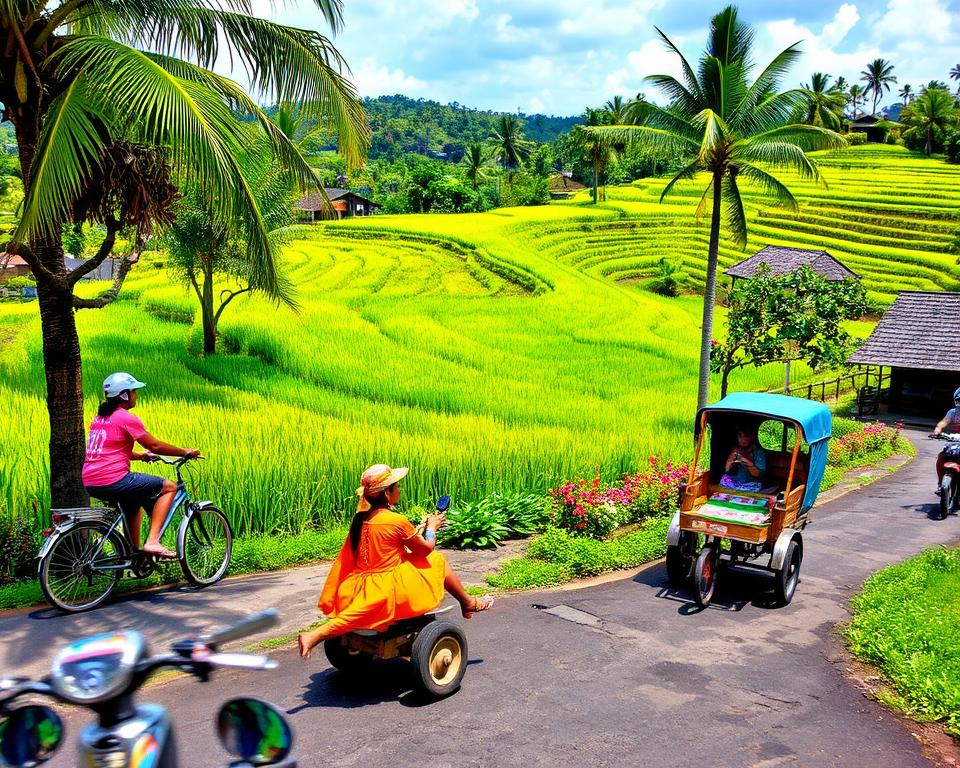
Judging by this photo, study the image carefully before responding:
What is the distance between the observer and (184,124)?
6.97 metres

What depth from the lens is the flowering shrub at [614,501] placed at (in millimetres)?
10195

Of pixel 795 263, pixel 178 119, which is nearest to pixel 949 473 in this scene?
pixel 178 119

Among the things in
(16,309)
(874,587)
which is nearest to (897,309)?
(874,587)

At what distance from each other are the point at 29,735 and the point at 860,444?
690 inches

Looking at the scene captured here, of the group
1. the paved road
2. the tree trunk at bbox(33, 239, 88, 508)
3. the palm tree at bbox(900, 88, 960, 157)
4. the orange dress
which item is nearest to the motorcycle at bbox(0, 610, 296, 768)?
the paved road

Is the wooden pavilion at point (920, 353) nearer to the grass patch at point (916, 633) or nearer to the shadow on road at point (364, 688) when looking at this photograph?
the grass patch at point (916, 633)

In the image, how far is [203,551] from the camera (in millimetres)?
7832

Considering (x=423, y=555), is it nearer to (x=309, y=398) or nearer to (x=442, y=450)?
(x=442, y=450)

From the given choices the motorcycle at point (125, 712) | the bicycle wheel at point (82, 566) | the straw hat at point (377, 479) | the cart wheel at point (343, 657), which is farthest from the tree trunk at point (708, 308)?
the motorcycle at point (125, 712)

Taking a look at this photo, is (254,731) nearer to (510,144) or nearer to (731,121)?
(731,121)

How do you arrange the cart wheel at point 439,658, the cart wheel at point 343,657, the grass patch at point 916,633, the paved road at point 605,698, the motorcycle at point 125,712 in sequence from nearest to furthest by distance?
1. the motorcycle at point 125,712
2. the paved road at point 605,698
3. the cart wheel at point 439,658
4. the cart wheel at point 343,657
5. the grass patch at point 916,633

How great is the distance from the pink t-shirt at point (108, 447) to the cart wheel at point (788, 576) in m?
5.80

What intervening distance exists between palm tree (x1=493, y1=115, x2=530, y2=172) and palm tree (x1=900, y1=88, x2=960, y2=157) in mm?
35804

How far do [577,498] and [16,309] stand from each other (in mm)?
23455
